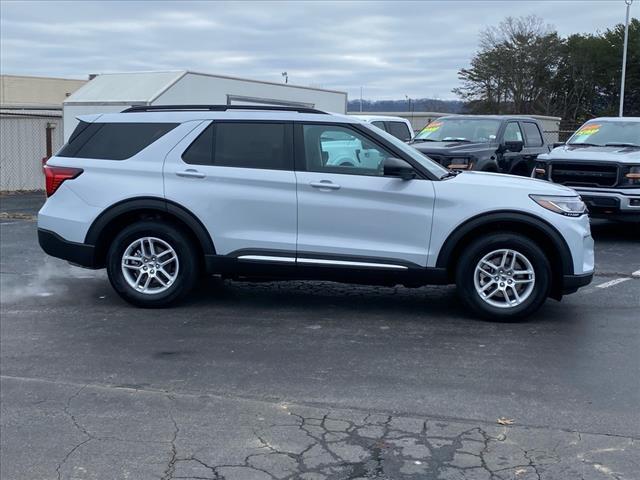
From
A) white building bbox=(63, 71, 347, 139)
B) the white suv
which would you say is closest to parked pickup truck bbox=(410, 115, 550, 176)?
white building bbox=(63, 71, 347, 139)

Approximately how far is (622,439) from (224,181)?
4093mm

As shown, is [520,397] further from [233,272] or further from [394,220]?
[233,272]

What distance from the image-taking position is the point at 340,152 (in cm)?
727

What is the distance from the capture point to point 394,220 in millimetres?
6922

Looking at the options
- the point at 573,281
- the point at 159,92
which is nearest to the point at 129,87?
the point at 159,92

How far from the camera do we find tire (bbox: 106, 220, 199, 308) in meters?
7.27

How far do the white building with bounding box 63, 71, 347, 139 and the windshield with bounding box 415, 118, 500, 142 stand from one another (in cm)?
529

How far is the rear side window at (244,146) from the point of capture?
23.7 feet

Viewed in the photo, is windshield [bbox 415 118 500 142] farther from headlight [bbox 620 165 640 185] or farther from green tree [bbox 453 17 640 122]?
green tree [bbox 453 17 640 122]

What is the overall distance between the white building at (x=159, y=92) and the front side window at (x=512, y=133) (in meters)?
6.47

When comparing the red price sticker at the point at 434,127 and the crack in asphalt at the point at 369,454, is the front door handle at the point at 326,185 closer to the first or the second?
the crack in asphalt at the point at 369,454

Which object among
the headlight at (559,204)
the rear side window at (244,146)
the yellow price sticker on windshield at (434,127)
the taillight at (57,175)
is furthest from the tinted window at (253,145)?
the yellow price sticker on windshield at (434,127)

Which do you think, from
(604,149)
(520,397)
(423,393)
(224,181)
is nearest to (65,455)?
(423,393)

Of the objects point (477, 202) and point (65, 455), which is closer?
point (65, 455)
